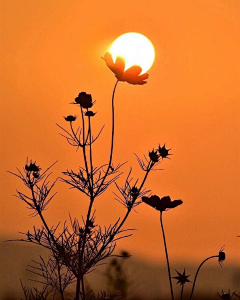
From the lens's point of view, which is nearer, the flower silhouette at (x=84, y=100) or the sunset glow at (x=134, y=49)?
the flower silhouette at (x=84, y=100)

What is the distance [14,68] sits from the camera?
1.38 metres

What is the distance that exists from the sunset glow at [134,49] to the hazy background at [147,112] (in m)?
0.08

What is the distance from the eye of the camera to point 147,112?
4.55 feet

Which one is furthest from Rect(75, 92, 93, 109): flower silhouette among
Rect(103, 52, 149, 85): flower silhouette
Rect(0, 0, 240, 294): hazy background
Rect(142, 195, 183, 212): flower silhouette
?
Rect(0, 0, 240, 294): hazy background

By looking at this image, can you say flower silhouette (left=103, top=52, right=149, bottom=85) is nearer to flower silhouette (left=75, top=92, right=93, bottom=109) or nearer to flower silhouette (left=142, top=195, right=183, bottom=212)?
flower silhouette (left=75, top=92, right=93, bottom=109)

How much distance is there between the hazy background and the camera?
1.38m

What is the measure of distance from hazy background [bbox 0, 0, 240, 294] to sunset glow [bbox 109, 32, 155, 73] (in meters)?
0.08

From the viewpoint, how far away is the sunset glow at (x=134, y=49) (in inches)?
49.2

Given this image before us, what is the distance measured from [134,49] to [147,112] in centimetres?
22

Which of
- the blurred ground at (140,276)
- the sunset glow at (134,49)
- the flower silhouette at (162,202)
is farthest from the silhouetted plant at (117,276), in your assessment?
the sunset glow at (134,49)

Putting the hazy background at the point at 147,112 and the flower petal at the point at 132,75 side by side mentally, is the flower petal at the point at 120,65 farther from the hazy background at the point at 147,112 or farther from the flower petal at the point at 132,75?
the hazy background at the point at 147,112

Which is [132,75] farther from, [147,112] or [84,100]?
[147,112]

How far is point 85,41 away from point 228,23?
0.44m

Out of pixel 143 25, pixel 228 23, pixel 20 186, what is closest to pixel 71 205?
pixel 20 186
